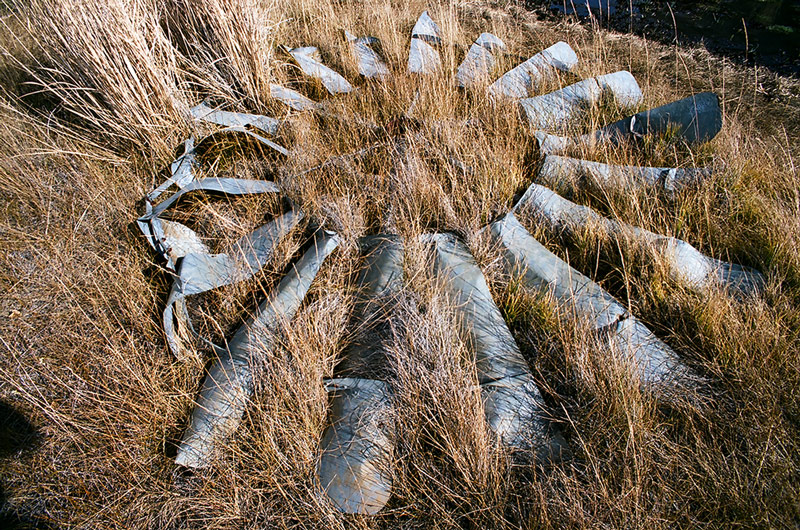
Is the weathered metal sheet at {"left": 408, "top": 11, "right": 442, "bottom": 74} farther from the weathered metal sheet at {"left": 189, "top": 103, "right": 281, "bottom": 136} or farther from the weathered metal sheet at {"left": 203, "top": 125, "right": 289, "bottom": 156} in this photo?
the weathered metal sheet at {"left": 203, "top": 125, "right": 289, "bottom": 156}

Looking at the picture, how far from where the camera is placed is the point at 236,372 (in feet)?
6.71

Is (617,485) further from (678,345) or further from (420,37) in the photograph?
(420,37)

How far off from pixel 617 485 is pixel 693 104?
3.00 m

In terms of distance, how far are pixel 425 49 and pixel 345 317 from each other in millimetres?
3405

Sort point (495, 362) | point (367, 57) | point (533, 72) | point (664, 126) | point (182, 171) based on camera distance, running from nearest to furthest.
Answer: point (495, 362), point (182, 171), point (664, 126), point (533, 72), point (367, 57)

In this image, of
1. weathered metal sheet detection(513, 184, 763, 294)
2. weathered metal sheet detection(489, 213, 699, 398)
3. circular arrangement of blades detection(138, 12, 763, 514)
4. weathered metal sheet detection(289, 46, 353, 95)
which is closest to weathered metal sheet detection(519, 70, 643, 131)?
circular arrangement of blades detection(138, 12, 763, 514)

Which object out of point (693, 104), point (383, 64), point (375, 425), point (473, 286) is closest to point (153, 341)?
point (375, 425)

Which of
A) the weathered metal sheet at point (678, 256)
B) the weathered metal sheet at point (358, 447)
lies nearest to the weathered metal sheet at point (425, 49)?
the weathered metal sheet at point (678, 256)

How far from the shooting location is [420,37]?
4.94 m

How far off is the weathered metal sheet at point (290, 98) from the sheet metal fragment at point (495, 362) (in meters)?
2.18

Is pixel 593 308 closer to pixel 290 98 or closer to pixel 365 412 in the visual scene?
pixel 365 412

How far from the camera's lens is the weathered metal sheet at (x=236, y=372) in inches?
73.2

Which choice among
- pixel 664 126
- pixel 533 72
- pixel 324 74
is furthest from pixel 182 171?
pixel 664 126

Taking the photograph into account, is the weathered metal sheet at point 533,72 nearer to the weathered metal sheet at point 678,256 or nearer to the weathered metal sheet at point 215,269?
the weathered metal sheet at point 678,256
